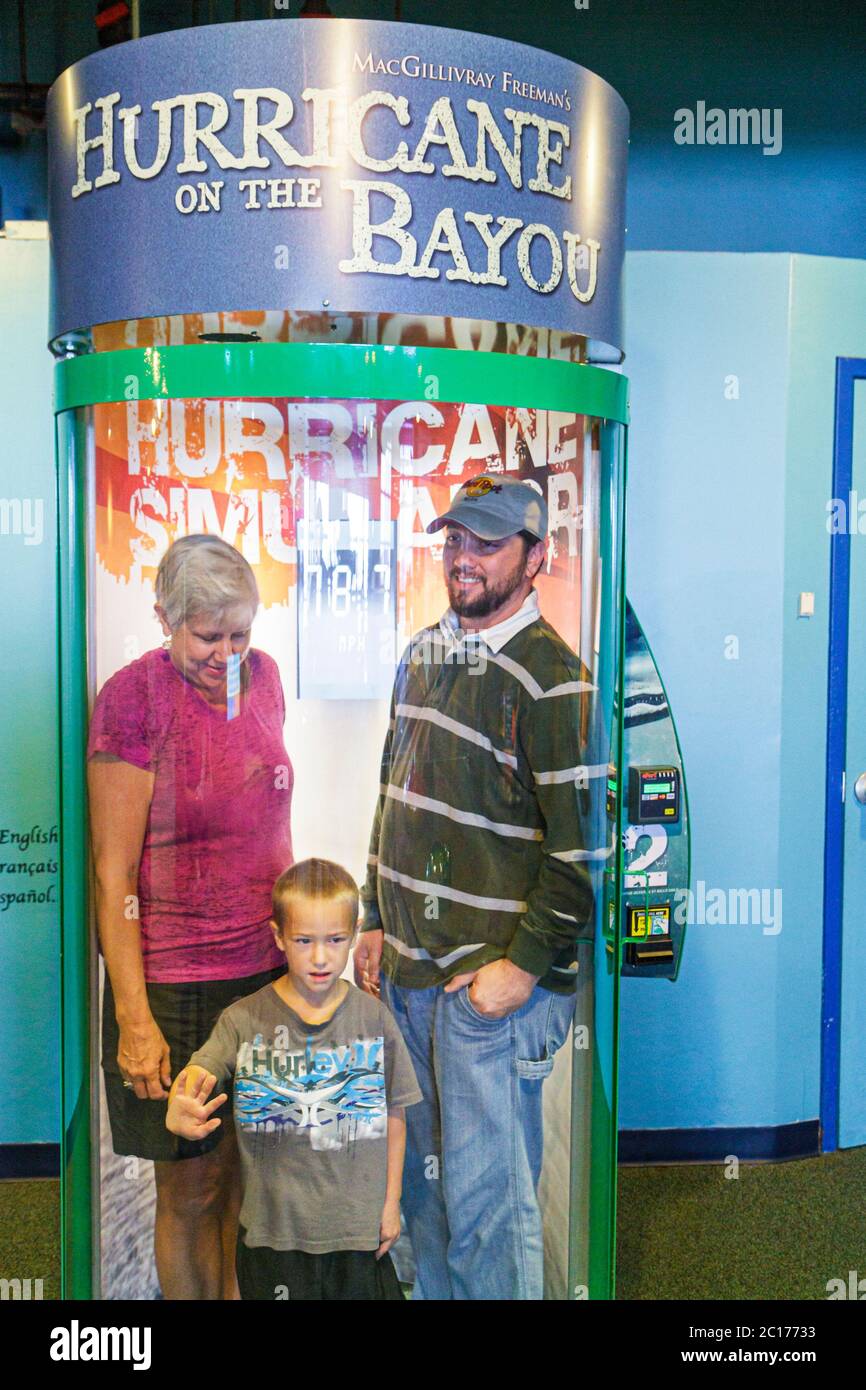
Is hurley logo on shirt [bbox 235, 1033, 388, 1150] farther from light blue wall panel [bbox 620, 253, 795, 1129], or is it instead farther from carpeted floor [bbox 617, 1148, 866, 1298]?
light blue wall panel [bbox 620, 253, 795, 1129]

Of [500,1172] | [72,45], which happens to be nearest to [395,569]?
[500,1172]

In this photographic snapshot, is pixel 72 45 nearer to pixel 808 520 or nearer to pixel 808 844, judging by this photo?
pixel 808 520

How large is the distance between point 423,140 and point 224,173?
29 centimetres

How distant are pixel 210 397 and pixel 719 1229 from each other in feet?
7.89

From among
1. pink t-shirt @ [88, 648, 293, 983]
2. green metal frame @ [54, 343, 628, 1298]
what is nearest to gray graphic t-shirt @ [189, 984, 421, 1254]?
pink t-shirt @ [88, 648, 293, 983]

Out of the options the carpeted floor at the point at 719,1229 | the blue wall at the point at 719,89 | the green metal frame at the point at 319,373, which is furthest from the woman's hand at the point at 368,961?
the blue wall at the point at 719,89

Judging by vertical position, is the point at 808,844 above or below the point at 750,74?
below

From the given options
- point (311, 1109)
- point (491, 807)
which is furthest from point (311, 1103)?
point (491, 807)

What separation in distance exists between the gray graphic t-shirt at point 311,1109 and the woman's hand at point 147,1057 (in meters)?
0.06

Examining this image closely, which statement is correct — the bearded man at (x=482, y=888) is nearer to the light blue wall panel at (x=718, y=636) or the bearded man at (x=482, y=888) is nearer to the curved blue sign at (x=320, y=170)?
the curved blue sign at (x=320, y=170)

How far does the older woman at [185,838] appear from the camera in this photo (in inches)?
76.9

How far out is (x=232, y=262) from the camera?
5.77 feet

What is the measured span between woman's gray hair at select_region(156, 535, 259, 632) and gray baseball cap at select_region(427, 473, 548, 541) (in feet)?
1.10

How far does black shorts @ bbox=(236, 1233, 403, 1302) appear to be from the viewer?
80.7 inches
